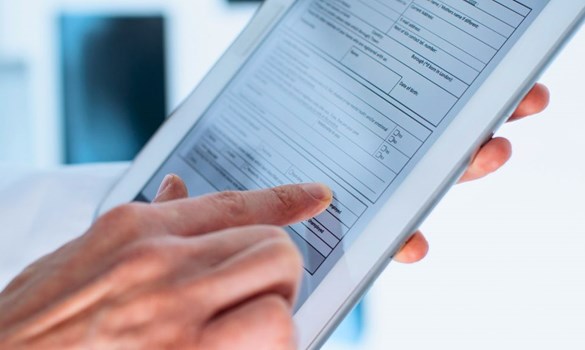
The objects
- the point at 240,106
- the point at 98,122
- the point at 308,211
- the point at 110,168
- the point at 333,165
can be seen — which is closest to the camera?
the point at 308,211

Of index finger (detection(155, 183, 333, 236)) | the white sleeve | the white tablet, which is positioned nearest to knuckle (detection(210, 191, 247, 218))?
index finger (detection(155, 183, 333, 236))

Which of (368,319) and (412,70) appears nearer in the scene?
(412,70)

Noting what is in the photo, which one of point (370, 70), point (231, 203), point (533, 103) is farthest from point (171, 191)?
point (533, 103)

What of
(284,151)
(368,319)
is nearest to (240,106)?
(284,151)

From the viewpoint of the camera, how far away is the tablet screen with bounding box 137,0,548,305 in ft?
1.62

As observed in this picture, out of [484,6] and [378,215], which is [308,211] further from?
[484,6]

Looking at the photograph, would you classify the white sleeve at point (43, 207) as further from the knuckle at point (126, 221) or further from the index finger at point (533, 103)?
the index finger at point (533, 103)

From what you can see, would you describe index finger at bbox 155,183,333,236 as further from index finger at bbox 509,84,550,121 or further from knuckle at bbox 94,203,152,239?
index finger at bbox 509,84,550,121

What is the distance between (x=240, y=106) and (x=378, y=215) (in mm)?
226

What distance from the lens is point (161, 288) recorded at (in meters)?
0.35

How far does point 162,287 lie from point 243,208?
A: 8 cm

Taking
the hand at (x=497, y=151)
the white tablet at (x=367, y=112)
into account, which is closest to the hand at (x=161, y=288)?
the white tablet at (x=367, y=112)

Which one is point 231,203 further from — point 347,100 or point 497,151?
point 497,151

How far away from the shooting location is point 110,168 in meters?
0.83
